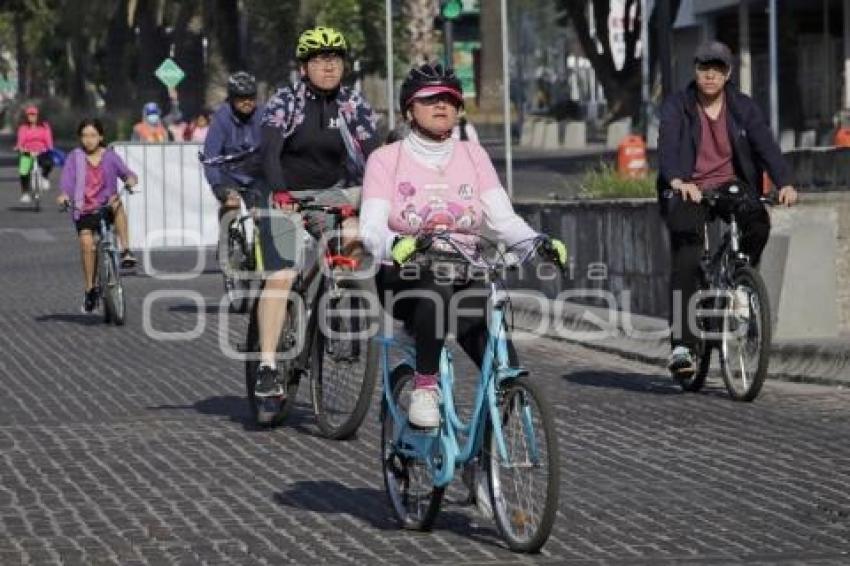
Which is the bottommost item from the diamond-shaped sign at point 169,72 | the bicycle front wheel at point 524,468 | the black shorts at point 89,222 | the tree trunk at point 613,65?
the bicycle front wheel at point 524,468

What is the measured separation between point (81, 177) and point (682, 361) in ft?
25.6

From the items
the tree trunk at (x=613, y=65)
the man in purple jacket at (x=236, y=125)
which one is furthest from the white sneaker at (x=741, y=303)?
the tree trunk at (x=613, y=65)

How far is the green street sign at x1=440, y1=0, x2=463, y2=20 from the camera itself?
32531 millimetres

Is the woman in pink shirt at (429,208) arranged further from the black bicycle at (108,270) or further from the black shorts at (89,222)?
the black shorts at (89,222)

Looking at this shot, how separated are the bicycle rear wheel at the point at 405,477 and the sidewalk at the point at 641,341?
4.94 m

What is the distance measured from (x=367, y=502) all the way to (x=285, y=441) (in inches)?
79.3

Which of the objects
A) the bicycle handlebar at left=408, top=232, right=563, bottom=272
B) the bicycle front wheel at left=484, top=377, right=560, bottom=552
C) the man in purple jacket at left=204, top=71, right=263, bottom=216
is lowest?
the bicycle front wheel at left=484, top=377, right=560, bottom=552

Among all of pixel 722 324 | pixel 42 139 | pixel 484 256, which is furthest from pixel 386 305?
pixel 42 139

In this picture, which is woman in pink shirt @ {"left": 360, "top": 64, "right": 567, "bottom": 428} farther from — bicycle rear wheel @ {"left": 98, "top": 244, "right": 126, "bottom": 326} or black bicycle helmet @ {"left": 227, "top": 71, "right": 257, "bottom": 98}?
bicycle rear wheel @ {"left": 98, "top": 244, "right": 126, "bottom": 326}

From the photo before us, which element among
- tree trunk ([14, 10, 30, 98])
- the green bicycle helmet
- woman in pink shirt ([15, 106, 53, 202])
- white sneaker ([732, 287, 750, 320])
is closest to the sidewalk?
white sneaker ([732, 287, 750, 320])

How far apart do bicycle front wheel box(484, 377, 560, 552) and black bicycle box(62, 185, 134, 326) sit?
10876 millimetres

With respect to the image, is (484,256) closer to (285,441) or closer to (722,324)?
(285,441)

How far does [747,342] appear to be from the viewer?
12648mm

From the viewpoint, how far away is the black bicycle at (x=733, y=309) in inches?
491
